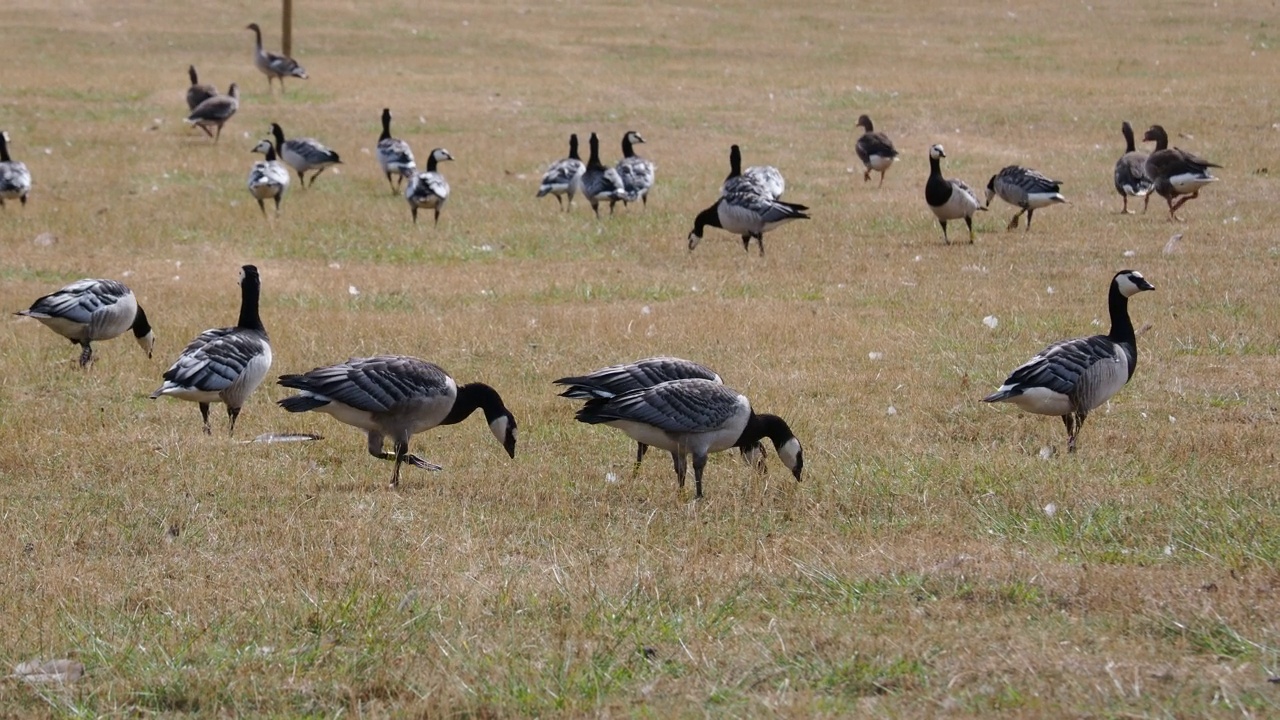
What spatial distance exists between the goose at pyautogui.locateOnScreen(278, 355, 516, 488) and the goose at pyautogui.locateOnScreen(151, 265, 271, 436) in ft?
3.77

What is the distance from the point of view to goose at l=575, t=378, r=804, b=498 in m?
8.68

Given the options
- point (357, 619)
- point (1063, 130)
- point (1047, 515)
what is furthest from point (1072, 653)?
point (1063, 130)

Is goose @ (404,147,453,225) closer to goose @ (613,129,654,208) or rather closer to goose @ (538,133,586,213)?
goose @ (538,133,586,213)

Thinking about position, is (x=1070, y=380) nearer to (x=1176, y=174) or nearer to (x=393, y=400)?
(x=393, y=400)

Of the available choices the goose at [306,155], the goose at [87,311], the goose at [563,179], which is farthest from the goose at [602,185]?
the goose at [87,311]

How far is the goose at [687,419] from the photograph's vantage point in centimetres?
868

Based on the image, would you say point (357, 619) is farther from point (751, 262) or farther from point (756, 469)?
point (751, 262)

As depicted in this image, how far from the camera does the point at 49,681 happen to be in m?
5.59

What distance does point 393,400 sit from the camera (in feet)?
29.7

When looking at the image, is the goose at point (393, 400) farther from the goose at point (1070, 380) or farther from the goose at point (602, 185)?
the goose at point (602, 185)

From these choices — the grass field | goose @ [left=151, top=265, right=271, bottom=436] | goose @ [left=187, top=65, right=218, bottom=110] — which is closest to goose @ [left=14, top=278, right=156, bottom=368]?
the grass field

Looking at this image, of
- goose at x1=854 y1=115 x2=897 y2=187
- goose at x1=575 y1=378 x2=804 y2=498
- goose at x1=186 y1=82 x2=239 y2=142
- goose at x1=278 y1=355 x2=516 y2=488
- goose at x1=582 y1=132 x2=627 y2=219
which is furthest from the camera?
goose at x1=186 y1=82 x2=239 y2=142

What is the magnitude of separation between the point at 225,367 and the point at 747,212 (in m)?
9.06

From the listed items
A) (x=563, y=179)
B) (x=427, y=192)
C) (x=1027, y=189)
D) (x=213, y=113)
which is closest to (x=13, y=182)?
(x=427, y=192)
